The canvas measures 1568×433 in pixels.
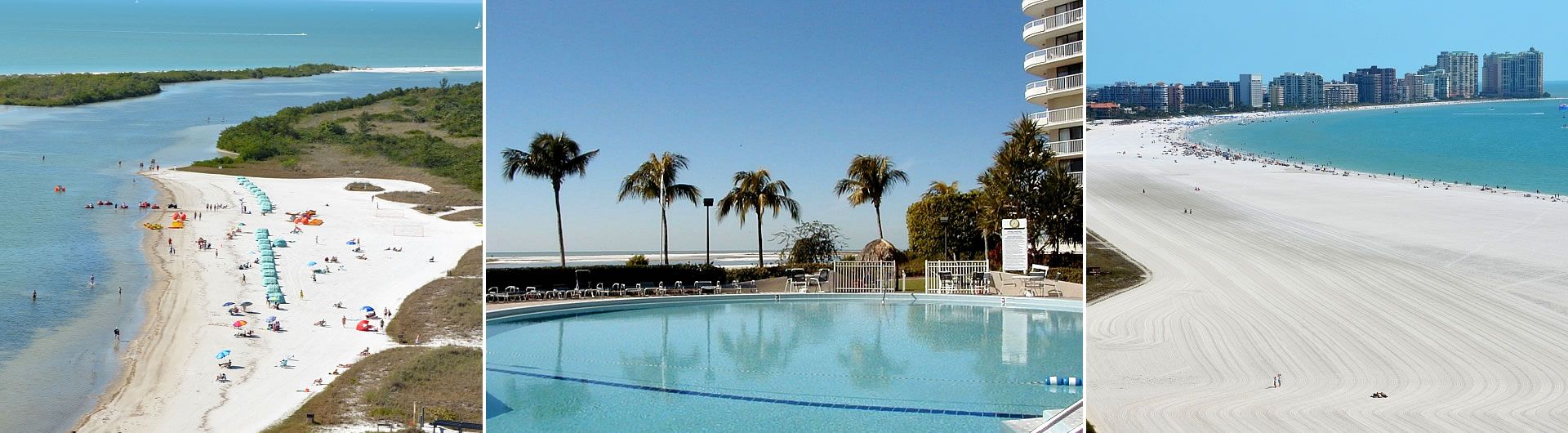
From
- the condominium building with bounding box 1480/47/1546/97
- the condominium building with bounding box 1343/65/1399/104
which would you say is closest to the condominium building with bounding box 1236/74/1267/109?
the condominium building with bounding box 1343/65/1399/104

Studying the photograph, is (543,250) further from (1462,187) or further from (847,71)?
(1462,187)

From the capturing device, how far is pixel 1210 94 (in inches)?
1185

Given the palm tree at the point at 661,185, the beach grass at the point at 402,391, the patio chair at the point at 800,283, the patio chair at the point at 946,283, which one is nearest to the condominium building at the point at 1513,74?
the patio chair at the point at 946,283

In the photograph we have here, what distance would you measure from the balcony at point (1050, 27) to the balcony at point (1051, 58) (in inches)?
5.9

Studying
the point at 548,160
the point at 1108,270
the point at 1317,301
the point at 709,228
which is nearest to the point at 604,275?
the point at 548,160

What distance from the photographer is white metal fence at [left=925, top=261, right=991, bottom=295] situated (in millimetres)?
10891

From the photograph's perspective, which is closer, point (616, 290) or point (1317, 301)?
point (616, 290)

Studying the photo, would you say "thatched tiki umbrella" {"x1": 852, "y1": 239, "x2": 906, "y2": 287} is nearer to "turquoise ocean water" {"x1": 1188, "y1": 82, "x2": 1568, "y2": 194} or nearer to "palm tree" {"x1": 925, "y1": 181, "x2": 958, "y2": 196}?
Result: "palm tree" {"x1": 925, "y1": 181, "x2": 958, "y2": 196}

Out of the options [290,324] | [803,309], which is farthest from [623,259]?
[290,324]

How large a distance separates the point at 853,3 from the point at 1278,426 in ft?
30.2

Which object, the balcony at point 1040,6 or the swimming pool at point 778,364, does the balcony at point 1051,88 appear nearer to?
the balcony at point 1040,6

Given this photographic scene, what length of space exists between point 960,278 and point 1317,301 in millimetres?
18712

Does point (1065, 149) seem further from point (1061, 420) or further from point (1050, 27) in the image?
point (1061, 420)

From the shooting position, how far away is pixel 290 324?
7277mm
